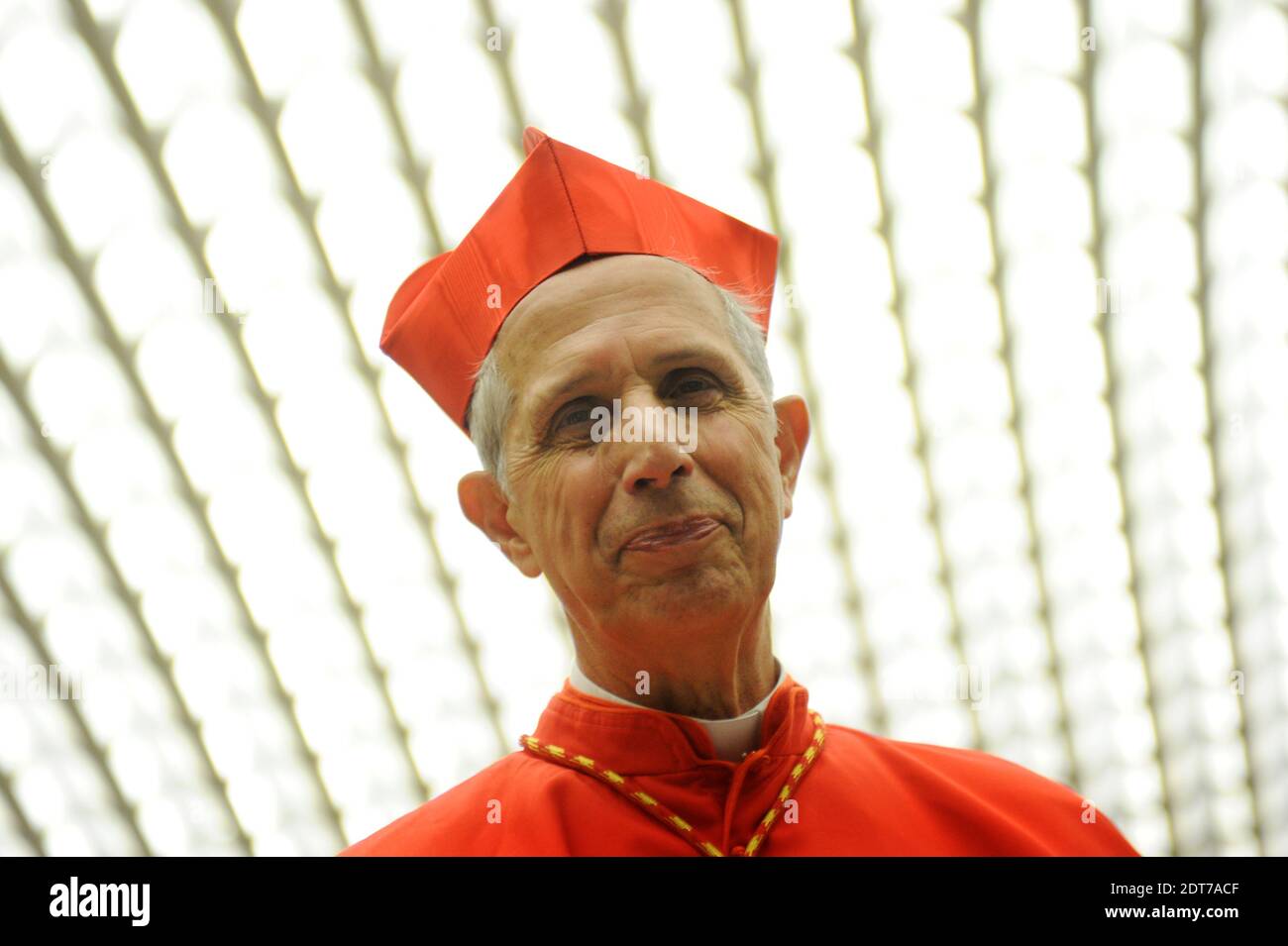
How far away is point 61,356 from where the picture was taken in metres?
16.5

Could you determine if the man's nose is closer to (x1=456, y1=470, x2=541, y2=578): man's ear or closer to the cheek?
the cheek

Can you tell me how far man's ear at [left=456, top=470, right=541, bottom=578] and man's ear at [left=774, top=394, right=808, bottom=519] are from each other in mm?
673

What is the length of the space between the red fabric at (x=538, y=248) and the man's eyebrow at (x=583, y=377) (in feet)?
1.13

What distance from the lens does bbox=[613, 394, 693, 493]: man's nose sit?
8.46ft

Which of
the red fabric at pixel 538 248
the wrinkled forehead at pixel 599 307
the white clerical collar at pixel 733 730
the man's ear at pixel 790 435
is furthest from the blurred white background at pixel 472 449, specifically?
the white clerical collar at pixel 733 730

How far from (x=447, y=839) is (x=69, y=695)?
64.3ft

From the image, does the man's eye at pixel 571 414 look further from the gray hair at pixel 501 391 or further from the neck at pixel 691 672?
the neck at pixel 691 672

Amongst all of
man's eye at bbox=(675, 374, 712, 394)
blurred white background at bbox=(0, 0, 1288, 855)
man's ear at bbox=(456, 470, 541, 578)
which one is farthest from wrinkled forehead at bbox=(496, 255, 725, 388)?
blurred white background at bbox=(0, 0, 1288, 855)

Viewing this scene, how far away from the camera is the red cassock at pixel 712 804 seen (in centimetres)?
280

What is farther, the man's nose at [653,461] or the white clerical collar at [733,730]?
the white clerical collar at [733,730]

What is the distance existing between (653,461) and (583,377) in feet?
0.99

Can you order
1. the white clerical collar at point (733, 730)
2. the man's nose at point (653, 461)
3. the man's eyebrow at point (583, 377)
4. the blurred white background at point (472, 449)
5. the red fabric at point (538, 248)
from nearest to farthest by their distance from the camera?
the man's nose at point (653, 461) < the man's eyebrow at point (583, 377) < the white clerical collar at point (733, 730) < the red fabric at point (538, 248) < the blurred white background at point (472, 449)

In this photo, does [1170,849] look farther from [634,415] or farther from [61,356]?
[634,415]
